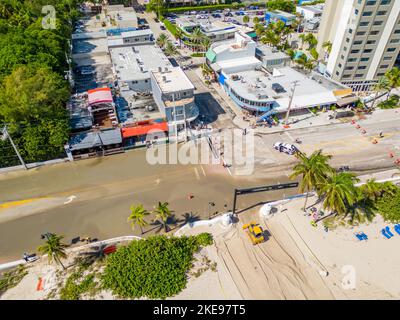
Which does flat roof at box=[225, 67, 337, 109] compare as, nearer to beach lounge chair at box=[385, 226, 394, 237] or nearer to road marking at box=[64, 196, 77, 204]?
beach lounge chair at box=[385, 226, 394, 237]

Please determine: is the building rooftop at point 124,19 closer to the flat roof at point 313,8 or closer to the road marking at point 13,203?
the flat roof at point 313,8

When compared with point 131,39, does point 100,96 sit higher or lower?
lower

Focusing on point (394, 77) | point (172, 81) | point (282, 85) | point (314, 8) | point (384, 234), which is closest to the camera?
point (384, 234)

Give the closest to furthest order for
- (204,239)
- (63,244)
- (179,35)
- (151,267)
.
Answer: (151,267)
(63,244)
(204,239)
(179,35)

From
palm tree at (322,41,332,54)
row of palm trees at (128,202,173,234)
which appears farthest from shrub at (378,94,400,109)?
row of palm trees at (128,202,173,234)

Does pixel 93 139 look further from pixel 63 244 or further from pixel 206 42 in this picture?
pixel 206 42

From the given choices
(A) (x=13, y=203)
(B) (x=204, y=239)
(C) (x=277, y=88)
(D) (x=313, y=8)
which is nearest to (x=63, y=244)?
(A) (x=13, y=203)
